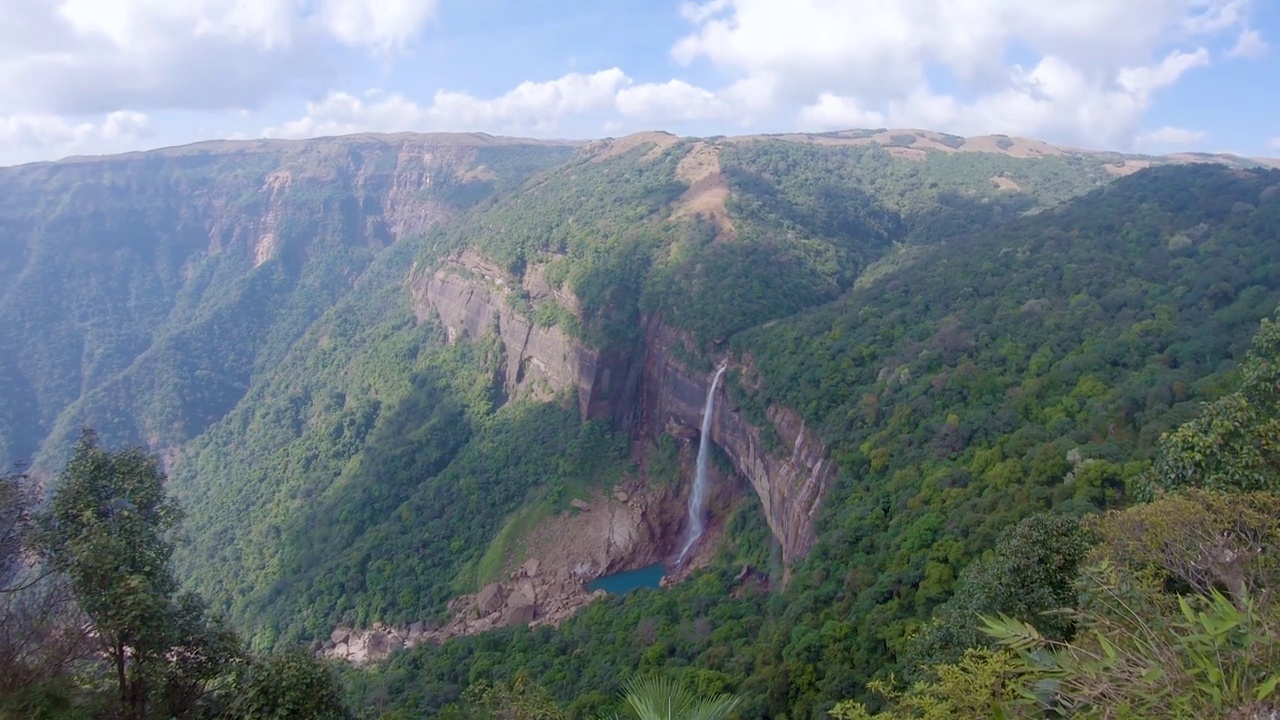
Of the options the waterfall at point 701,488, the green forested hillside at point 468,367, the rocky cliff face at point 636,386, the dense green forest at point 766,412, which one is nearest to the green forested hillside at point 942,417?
the dense green forest at point 766,412

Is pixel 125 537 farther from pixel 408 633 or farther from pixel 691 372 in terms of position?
pixel 691 372

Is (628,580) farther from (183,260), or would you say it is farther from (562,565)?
(183,260)

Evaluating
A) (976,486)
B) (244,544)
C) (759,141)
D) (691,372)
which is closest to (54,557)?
(976,486)

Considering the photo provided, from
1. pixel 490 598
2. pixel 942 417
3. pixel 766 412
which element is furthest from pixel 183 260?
pixel 942 417

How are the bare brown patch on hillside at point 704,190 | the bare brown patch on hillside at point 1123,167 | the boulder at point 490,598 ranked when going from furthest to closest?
1. the bare brown patch on hillside at point 1123,167
2. the bare brown patch on hillside at point 704,190
3. the boulder at point 490,598

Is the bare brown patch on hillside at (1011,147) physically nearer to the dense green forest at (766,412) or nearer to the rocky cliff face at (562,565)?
the dense green forest at (766,412)

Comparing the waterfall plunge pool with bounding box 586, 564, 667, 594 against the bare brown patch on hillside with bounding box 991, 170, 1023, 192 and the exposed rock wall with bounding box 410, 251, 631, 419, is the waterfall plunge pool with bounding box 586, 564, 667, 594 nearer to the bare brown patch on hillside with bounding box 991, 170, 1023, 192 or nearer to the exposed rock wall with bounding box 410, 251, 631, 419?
the exposed rock wall with bounding box 410, 251, 631, 419
